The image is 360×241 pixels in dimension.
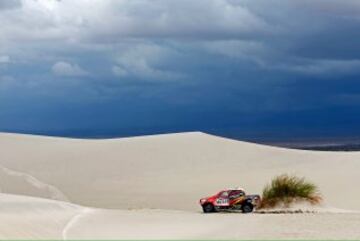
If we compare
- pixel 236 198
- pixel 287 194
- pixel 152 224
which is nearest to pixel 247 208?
pixel 236 198

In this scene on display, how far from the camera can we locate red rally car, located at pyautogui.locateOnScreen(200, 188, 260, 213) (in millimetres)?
23625

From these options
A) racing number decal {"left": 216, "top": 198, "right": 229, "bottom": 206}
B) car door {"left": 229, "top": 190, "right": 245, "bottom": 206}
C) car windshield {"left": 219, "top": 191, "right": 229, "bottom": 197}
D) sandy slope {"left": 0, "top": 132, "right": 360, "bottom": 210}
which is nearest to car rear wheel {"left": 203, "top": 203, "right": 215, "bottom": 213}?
racing number decal {"left": 216, "top": 198, "right": 229, "bottom": 206}

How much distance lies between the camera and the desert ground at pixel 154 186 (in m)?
A: 18.2

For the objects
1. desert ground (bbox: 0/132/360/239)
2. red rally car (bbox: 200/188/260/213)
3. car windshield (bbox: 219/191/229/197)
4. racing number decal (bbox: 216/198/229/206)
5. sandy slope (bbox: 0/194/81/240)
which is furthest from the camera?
car windshield (bbox: 219/191/229/197)

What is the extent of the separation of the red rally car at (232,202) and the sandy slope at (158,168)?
10.5 feet

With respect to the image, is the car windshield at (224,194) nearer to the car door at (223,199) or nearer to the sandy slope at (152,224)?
the car door at (223,199)

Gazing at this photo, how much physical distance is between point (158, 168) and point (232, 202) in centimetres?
1219

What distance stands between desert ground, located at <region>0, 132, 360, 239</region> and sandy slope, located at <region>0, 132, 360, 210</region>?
43mm

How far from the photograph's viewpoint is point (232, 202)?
2364 centimetres

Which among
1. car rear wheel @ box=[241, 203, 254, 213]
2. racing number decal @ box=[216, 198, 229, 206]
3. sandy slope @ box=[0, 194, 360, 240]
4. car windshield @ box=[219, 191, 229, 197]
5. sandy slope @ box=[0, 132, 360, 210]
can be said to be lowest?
sandy slope @ box=[0, 194, 360, 240]

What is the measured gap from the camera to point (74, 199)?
29.4 metres

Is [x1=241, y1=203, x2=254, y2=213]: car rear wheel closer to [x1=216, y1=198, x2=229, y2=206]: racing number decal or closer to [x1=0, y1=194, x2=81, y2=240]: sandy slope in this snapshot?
[x1=216, y1=198, x2=229, y2=206]: racing number decal

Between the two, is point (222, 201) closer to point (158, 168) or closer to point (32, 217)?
point (32, 217)

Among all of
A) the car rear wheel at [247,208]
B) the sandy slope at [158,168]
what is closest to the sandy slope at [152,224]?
the car rear wheel at [247,208]
